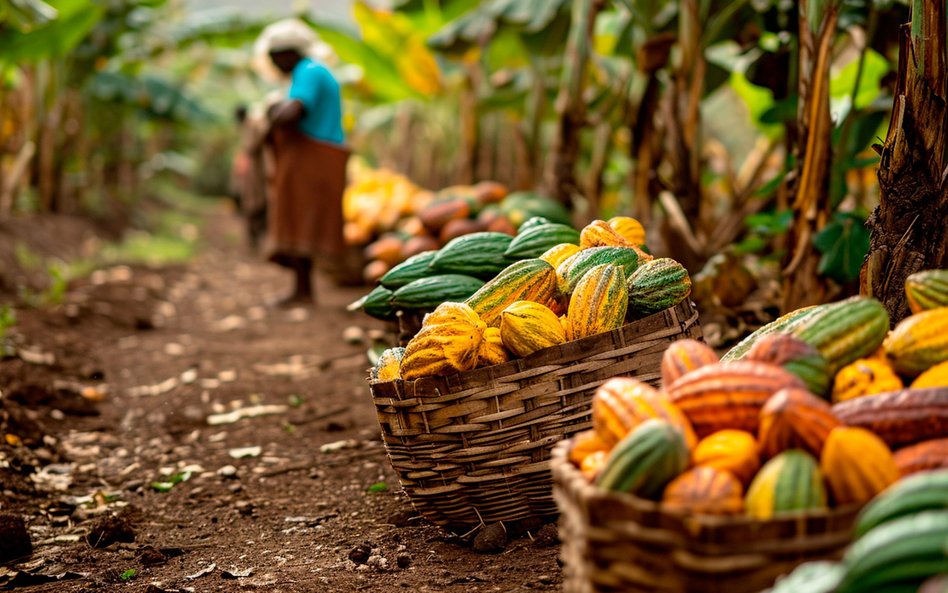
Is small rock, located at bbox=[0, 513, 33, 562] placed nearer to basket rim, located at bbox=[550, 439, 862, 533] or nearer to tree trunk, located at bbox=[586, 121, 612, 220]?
basket rim, located at bbox=[550, 439, 862, 533]

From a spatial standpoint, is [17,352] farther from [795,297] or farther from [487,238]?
[795,297]

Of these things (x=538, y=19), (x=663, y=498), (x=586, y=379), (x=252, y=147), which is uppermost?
(x=252, y=147)

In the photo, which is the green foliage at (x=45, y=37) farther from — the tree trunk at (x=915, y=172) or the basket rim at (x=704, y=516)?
the basket rim at (x=704, y=516)

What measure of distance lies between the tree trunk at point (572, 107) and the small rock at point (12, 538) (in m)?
4.22

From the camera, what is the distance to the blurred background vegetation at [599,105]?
169 inches

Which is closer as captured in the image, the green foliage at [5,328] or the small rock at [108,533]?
the small rock at [108,533]

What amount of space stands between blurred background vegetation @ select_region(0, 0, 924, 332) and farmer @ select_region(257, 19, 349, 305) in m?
1.06

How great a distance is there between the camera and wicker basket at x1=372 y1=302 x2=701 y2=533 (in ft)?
8.52

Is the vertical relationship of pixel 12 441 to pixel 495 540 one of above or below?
above

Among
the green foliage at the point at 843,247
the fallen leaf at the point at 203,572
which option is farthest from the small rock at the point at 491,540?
the green foliage at the point at 843,247

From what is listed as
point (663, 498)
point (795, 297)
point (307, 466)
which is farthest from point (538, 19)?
point (663, 498)

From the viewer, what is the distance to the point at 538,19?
255 inches

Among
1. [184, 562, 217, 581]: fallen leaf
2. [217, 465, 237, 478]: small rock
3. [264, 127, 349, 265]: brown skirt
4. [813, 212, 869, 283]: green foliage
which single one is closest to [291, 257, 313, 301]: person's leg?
[264, 127, 349, 265]: brown skirt

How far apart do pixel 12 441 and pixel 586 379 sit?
2458mm
